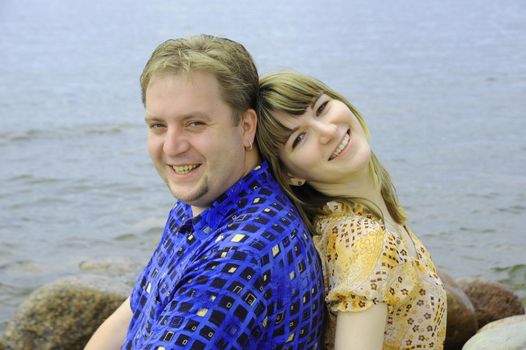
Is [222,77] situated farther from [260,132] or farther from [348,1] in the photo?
[348,1]

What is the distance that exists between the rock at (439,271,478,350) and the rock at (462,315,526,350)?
77cm

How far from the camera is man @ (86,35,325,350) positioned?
9.12 feet

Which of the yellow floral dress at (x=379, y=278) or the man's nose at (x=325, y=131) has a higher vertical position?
the man's nose at (x=325, y=131)

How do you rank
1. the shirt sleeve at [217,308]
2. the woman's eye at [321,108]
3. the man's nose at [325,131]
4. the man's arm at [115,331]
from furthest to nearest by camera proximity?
1. the man's arm at [115,331]
2. the woman's eye at [321,108]
3. the man's nose at [325,131]
4. the shirt sleeve at [217,308]

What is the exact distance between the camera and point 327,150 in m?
3.40

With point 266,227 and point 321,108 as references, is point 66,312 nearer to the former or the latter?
point 321,108

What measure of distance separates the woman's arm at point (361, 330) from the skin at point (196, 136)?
64 cm

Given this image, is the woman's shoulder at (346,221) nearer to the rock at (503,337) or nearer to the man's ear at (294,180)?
the man's ear at (294,180)

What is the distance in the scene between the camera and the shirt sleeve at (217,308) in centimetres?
274

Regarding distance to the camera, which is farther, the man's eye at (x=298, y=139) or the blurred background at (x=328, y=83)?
the blurred background at (x=328, y=83)

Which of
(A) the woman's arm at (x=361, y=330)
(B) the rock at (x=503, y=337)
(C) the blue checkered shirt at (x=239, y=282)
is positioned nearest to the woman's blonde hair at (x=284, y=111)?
(C) the blue checkered shirt at (x=239, y=282)

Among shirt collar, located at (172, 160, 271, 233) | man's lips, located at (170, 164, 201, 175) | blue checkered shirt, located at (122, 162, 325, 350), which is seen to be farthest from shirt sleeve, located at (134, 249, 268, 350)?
man's lips, located at (170, 164, 201, 175)

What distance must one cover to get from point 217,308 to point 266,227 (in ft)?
1.12

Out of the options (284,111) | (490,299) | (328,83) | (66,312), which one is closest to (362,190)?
(284,111)
